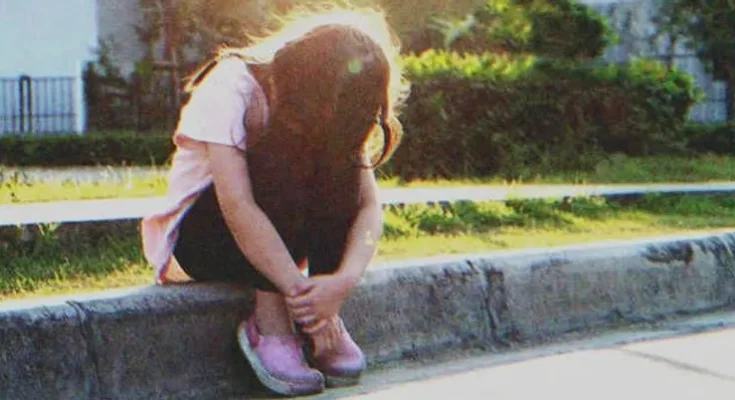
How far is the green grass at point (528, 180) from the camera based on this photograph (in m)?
6.47

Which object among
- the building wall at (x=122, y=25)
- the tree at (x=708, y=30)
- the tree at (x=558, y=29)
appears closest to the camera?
the tree at (x=558, y=29)

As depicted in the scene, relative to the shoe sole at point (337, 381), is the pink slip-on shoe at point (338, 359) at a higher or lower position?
higher

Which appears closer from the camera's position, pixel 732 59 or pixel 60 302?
pixel 60 302

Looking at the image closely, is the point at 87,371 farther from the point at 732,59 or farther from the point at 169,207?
the point at 732,59

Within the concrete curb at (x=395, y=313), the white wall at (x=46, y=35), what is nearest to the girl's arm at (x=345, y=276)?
the concrete curb at (x=395, y=313)

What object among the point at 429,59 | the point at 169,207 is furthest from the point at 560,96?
the point at 169,207

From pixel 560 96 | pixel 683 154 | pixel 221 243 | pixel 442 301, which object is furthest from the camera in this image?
pixel 683 154

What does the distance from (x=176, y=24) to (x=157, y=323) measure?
15217 mm

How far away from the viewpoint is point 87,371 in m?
3.46

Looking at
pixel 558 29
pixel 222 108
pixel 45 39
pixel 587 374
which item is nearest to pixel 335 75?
pixel 222 108

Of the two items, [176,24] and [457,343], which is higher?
[176,24]

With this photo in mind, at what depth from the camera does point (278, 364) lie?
12.1 feet

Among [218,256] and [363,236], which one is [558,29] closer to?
[363,236]

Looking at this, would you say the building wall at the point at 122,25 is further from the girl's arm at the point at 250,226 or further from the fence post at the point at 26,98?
the girl's arm at the point at 250,226
